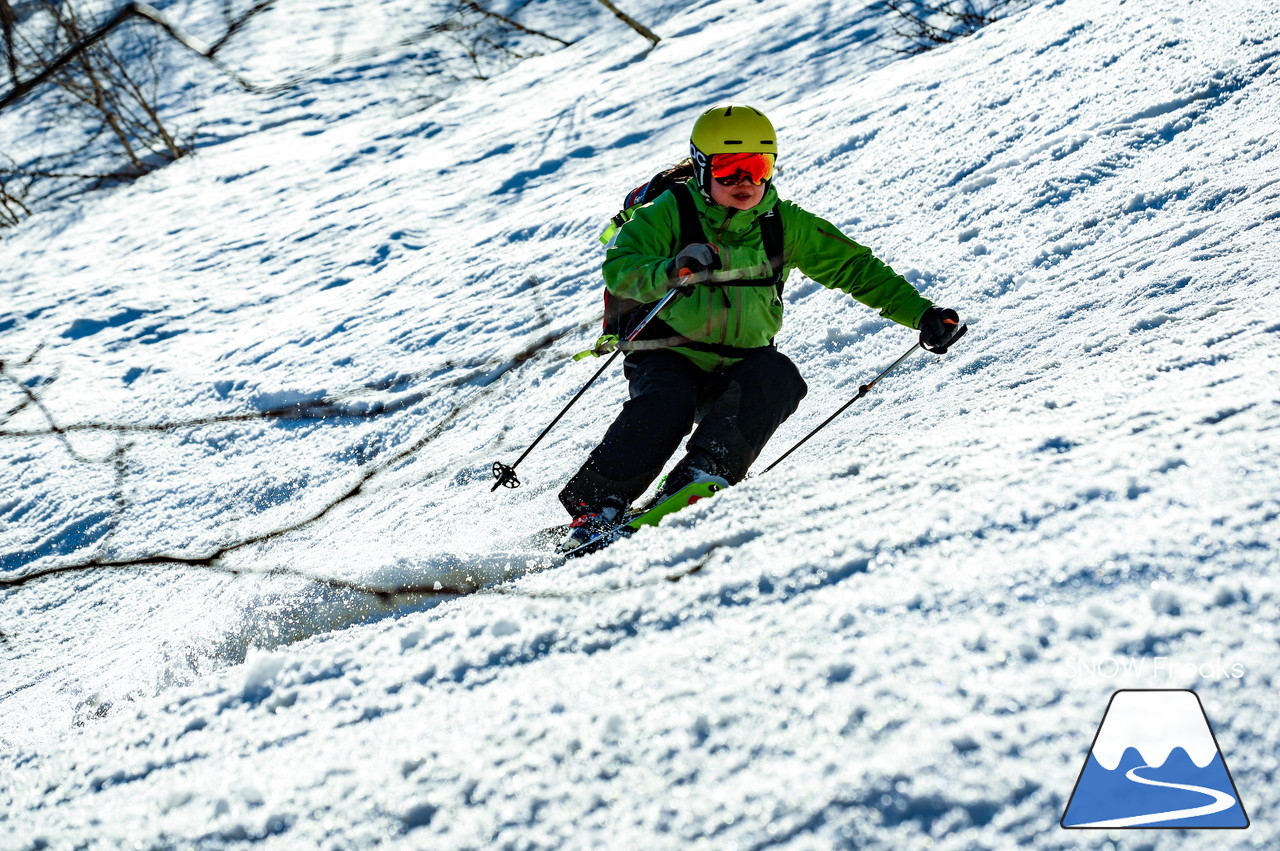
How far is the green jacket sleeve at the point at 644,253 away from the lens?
2.87 meters

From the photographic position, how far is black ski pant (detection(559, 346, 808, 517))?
274cm

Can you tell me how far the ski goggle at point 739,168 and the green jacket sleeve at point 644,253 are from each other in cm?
20

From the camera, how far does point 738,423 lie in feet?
9.14

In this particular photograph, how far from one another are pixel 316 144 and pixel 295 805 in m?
11.5

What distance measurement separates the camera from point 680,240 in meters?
3.06

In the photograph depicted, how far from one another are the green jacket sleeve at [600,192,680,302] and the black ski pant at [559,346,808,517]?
11.7 inches

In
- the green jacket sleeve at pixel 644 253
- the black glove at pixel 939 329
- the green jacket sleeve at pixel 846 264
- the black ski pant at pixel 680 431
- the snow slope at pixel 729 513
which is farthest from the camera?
the green jacket sleeve at pixel 846 264

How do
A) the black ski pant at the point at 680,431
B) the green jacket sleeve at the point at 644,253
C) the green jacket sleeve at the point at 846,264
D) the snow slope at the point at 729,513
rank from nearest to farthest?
the snow slope at the point at 729,513 < the black ski pant at the point at 680,431 < the green jacket sleeve at the point at 644,253 < the green jacket sleeve at the point at 846,264

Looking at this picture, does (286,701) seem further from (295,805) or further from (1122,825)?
(1122,825)

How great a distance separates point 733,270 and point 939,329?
0.75 meters

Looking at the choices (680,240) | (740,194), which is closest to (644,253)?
(680,240)

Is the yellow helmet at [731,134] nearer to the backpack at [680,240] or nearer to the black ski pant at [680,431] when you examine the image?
the backpack at [680,240]

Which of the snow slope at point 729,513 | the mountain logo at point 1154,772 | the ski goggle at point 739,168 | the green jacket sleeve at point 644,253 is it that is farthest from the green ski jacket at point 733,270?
the mountain logo at point 1154,772

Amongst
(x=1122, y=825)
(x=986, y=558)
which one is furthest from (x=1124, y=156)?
(x=1122, y=825)
